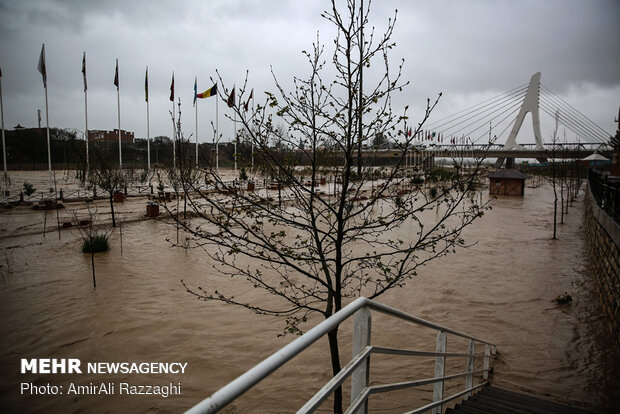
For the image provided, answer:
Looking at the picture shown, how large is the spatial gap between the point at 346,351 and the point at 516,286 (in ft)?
20.8

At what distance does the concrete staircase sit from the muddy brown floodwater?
Answer: 1172 millimetres

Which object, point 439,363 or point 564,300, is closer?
point 439,363

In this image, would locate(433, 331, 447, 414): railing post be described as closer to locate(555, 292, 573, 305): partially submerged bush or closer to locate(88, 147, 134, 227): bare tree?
locate(555, 292, 573, 305): partially submerged bush

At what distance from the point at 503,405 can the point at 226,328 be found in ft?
16.8

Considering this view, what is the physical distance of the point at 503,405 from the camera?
4.09 m

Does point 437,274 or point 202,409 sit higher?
point 202,409

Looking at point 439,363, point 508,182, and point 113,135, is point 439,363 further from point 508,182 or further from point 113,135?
point 113,135

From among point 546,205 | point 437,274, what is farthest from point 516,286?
point 546,205

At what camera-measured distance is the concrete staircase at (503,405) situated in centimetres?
380

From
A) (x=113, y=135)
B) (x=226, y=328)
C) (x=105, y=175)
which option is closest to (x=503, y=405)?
(x=226, y=328)

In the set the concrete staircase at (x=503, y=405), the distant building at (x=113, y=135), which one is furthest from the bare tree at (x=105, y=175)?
the distant building at (x=113, y=135)

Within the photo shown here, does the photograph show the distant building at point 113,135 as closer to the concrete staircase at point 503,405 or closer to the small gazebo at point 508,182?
the small gazebo at point 508,182

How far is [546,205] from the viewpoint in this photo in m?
30.5

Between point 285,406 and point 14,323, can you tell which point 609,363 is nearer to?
point 285,406
